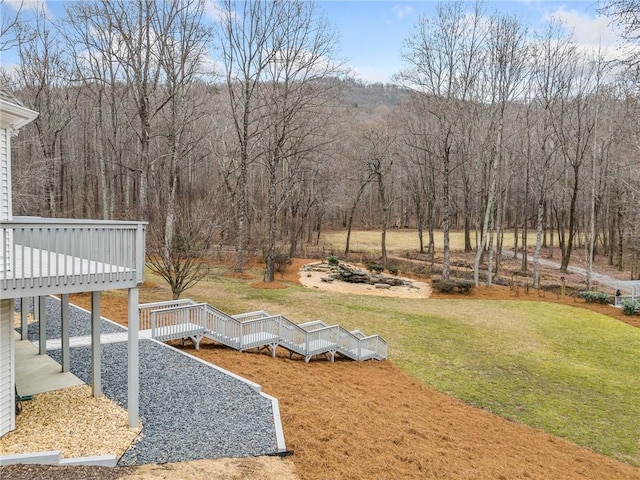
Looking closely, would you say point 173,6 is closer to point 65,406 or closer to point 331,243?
point 65,406

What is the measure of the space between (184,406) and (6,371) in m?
3.07

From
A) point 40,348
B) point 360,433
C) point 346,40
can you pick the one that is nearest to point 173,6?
point 346,40

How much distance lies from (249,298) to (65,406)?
1327 cm

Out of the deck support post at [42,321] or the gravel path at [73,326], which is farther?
the gravel path at [73,326]

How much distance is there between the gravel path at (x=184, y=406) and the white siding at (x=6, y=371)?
1803mm

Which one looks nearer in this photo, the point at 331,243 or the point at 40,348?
the point at 40,348

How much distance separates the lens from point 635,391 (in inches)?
498

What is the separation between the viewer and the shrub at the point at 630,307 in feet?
69.4

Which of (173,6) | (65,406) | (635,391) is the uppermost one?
(173,6)

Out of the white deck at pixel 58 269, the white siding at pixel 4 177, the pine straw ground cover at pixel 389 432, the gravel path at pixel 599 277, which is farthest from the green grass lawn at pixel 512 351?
the white siding at pixel 4 177

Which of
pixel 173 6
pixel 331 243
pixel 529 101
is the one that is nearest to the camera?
pixel 173 6

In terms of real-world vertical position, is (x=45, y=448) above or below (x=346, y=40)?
below

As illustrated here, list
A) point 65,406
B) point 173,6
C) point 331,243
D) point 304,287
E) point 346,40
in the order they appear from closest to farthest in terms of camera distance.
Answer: point 65,406
point 173,6
point 304,287
point 346,40
point 331,243

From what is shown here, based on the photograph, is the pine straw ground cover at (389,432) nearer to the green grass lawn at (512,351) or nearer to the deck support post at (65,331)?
the green grass lawn at (512,351)
